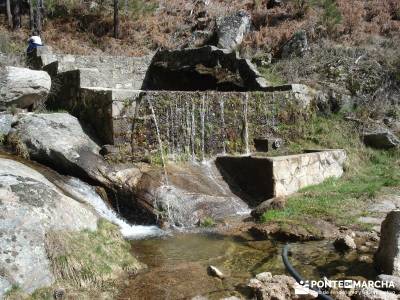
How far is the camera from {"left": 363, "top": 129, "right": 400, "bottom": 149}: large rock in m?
12.0

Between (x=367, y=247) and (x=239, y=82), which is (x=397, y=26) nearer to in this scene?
(x=239, y=82)

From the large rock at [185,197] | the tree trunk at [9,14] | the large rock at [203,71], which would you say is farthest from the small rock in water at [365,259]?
the tree trunk at [9,14]

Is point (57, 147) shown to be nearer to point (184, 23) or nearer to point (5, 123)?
point (5, 123)

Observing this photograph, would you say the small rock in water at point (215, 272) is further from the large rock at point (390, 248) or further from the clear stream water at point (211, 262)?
the large rock at point (390, 248)

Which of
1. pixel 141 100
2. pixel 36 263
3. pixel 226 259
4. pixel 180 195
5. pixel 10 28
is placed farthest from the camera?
pixel 10 28

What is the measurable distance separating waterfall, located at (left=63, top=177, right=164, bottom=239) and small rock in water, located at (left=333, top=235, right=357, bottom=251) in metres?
2.84

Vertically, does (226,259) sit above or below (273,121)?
below

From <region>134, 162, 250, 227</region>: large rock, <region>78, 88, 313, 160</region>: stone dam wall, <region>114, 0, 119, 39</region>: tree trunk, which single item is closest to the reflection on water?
<region>134, 162, 250, 227</region>: large rock

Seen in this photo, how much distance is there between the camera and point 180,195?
8.84 meters

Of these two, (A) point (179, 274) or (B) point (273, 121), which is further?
(B) point (273, 121)

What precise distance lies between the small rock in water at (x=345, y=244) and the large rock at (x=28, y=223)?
3278 millimetres

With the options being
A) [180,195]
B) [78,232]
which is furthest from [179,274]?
[180,195]

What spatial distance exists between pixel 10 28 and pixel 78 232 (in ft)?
59.6

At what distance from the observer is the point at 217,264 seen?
6164 millimetres
